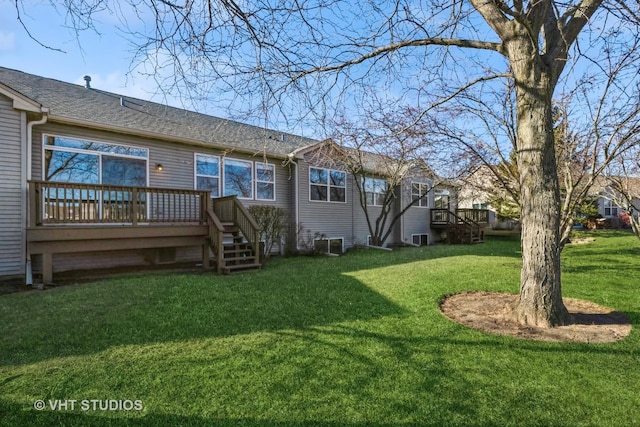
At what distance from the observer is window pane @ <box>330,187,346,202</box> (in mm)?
14776

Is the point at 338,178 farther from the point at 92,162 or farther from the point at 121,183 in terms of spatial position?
the point at 92,162

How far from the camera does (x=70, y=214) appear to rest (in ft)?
25.8

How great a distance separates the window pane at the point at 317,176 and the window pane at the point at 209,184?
402 centimetres

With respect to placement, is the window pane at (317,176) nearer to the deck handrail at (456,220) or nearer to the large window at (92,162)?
the large window at (92,162)

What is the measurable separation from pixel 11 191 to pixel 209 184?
4778 millimetres

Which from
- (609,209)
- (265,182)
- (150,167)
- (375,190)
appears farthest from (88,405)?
(609,209)

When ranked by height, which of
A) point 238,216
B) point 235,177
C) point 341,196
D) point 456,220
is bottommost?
point 456,220

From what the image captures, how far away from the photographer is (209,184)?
11.0m

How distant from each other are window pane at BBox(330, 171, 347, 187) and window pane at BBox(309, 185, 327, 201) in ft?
2.23

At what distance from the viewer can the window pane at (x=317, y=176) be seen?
13.8 m

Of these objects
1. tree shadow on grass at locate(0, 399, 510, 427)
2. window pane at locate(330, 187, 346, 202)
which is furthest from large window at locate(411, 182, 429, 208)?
tree shadow on grass at locate(0, 399, 510, 427)

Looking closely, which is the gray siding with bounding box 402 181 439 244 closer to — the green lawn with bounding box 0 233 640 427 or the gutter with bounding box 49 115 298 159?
the gutter with bounding box 49 115 298 159

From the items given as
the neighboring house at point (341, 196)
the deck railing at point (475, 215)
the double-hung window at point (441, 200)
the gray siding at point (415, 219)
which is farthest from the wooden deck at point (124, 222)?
the double-hung window at point (441, 200)

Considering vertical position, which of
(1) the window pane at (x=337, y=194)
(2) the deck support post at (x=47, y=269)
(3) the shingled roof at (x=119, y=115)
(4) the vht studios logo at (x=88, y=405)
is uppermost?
(3) the shingled roof at (x=119, y=115)
